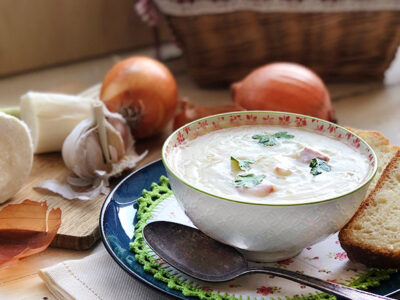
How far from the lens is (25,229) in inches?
44.9

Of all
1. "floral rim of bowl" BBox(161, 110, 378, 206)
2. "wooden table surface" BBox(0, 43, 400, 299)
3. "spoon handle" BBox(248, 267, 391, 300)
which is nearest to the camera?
"spoon handle" BBox(248, 267, 391, 300)

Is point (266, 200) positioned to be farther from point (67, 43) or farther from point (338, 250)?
point (67, 43)

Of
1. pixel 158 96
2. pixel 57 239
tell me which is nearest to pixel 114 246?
pixel 57 239

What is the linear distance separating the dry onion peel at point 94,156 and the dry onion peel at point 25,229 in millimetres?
118

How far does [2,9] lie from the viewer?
2025 mm

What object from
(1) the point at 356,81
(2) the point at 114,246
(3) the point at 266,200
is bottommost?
(1) the point at 356,81

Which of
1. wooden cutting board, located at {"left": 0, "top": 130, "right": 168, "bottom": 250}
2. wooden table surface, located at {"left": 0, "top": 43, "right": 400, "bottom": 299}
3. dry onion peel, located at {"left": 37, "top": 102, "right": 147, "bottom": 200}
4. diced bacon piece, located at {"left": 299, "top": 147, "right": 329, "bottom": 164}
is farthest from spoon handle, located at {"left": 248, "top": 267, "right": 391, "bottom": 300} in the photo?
wooden table surface, located at {"left": 0, "top": 43, "right": 400, "bottom": 299}

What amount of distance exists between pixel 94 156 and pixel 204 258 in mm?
551

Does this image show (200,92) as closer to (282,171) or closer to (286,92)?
(286,92)

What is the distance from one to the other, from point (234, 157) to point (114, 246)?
0.26 meters

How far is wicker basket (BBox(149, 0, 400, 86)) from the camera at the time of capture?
5.99 ft

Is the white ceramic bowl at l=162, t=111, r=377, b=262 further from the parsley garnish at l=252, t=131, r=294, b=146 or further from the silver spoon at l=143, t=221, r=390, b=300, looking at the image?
the parsley garnish at l=252, t=131, r=294, b=146

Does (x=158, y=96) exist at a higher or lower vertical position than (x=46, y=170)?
higher

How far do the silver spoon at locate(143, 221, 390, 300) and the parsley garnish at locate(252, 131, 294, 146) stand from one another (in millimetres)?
219
